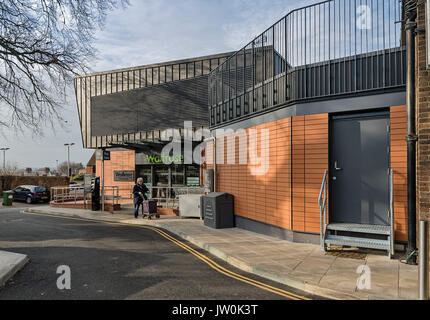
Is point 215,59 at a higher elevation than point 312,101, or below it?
higher

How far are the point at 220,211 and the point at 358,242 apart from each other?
514 cm

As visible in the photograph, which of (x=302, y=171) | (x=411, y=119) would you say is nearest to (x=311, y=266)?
(x=302, y=171)

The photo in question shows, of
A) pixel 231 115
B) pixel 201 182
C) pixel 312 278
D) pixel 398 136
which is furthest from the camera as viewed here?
pixel 201 182

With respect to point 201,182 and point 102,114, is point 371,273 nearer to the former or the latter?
point 201,182

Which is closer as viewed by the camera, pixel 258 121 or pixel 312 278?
pixel 312 278

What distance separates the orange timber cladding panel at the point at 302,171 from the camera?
735 cm

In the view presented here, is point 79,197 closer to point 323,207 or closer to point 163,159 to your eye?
point 163,159

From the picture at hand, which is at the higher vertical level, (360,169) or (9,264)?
(360,169)

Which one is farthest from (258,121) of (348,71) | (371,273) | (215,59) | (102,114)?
(102,114)

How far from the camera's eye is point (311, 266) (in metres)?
6.26

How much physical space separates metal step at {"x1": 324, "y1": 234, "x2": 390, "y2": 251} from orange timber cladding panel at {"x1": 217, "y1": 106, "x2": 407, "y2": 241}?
2.05 ft

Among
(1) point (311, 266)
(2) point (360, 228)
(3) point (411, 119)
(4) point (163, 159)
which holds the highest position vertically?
(3) point (411, 119)

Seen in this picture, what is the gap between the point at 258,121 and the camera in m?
10.4
